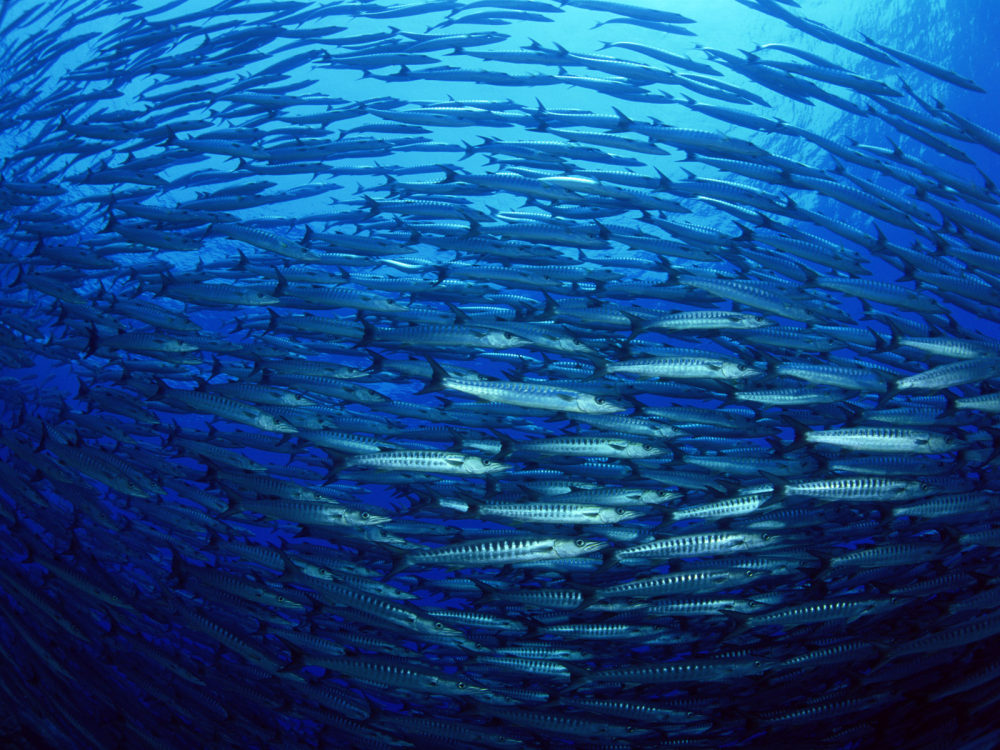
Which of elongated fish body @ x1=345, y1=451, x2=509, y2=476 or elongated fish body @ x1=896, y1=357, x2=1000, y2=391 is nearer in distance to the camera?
elongated fish body @ x1=896, y1=357, x2=1000, y2=391

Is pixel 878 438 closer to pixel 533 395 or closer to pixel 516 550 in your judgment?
pixel 533 395

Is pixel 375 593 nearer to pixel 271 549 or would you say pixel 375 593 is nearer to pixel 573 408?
pixel 271 549

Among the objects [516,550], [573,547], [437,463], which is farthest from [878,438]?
[437,463]

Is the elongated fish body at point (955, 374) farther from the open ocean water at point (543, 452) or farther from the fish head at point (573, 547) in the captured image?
the fish head at point (573, 547)

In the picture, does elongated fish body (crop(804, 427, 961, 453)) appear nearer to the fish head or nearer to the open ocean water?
the open ocean water

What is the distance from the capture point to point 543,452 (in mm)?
4863

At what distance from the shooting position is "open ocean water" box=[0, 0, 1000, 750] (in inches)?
181

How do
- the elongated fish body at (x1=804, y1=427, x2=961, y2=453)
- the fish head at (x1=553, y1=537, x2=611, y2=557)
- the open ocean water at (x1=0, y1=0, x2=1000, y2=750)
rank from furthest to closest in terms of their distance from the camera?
the open ocean water at (x1=0, y1=0, x2=1000, y2=750), the fish head at (x1=553, y1=537, x2=611, y2=557), the elongated fish body at (x1=804, y1=427, x2=961, y2=453)

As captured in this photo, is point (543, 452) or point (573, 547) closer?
point (573, 547)

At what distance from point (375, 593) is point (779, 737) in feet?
14.6

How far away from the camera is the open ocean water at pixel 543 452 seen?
4.60m

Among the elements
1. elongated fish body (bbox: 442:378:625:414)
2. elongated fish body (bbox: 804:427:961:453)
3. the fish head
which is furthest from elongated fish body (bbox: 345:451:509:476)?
elongated fish body (bbox: 804:427:961:453)

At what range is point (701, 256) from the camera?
229 inches

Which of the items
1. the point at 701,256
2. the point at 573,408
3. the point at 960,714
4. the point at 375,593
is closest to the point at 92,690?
the point at 375,593
